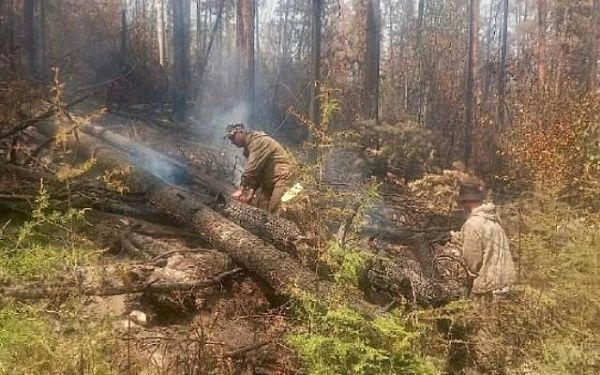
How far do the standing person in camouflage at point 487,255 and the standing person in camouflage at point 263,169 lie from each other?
269cm

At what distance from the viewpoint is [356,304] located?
362cm

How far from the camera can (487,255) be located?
4.85 meters

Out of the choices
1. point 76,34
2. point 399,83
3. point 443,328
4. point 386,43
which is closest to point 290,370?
point 443,328

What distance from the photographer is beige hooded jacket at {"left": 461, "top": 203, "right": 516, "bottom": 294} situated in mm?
4805

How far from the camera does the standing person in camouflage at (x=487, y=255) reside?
4.80m

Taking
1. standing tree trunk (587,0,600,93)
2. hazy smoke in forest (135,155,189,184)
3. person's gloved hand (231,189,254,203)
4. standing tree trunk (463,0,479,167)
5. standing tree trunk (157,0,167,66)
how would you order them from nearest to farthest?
person's gloved hand (231,189,254,203) < hazy smoke in forest (135,155,189,184) < standing tree trunk (463,0,479,167) < standing tree trunk (587,0,600,93) < standing tree trunk (157,0,167,66)

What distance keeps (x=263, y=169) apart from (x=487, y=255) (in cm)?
337

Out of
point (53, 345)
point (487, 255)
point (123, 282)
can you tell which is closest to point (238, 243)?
point (123, 282)

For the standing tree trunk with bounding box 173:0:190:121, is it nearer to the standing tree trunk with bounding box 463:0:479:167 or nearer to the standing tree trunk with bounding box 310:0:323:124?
the standing tree trunk with bounding box 310:0:323:124

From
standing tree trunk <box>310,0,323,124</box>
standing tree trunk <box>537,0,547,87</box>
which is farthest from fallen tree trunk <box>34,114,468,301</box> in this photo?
standing tree trunk <box>537,0,547,87</box>

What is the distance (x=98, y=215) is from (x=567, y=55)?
18.9 metres

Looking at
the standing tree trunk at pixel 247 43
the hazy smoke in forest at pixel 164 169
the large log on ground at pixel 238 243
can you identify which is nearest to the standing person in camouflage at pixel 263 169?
the large log on ground at pixel 238 243

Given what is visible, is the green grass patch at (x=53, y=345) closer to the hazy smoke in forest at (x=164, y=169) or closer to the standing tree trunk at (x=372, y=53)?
the hazy smoke in forest at (x=164, y=169)

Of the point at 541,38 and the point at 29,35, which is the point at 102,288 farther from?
the point at 541,38
